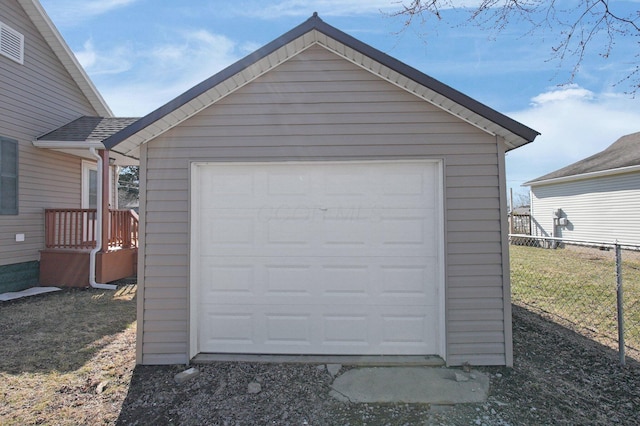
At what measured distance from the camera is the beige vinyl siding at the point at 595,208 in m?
11.7

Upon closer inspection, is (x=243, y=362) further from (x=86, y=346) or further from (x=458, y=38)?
(x=458, y=38)

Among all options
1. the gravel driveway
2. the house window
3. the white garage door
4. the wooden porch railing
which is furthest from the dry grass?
the house window

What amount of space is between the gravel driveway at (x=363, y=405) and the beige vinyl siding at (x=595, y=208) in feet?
35.4

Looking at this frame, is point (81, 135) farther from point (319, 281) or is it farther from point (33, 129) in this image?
point (319, 281)

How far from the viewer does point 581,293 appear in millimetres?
6312

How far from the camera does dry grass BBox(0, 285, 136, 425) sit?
117 inches

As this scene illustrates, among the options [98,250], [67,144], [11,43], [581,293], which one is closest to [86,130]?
[67,144]

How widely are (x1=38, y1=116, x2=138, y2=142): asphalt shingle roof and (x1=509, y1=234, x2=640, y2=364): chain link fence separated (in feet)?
27.8

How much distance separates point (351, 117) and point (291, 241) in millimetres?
1563

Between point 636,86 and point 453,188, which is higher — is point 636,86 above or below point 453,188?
above

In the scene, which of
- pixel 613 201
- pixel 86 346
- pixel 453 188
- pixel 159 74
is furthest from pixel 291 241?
pixel 613 201

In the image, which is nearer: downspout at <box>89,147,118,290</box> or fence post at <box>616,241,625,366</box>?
fence post at <box>616,241,625,366</box>

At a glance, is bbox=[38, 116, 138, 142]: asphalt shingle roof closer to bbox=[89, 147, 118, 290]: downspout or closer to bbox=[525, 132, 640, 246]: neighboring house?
bbox=[89, 147, 118, 290]: downspout

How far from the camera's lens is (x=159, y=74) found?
28.5 ft
